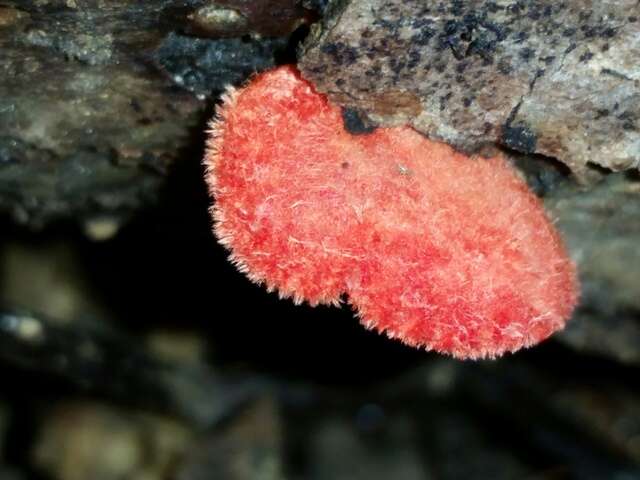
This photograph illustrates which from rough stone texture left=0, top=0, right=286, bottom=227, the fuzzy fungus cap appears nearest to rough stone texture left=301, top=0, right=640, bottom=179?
the fuzzy fungus cap

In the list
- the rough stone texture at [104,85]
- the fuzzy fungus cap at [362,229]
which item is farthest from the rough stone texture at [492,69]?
the rough stone texture at [104,85]

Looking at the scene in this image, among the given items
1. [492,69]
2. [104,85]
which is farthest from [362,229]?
[104,85]

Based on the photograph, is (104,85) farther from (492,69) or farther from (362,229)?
(492,69)

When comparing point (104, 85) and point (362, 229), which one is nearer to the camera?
point (362, 229)

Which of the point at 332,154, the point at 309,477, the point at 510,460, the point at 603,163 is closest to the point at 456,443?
the point at 510,460

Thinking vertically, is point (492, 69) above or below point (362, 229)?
above
